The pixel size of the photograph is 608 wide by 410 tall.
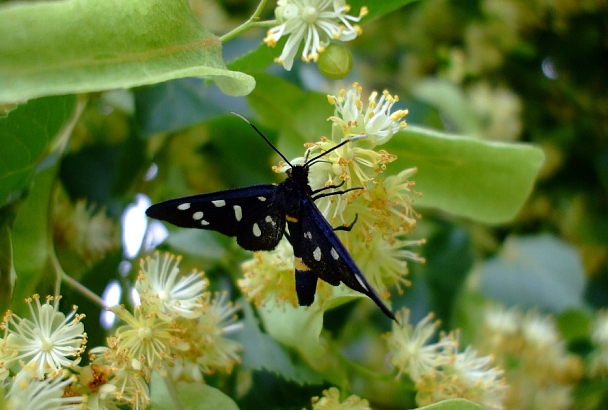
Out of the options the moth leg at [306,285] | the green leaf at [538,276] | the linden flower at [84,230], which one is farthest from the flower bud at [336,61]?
the green leaf at [538,276]

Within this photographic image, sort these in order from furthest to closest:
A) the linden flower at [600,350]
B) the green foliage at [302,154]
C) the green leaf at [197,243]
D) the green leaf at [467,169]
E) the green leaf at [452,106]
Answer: the green leaf at [452,106]
the linden flower at [600,350]
the green leaf at [197,243]
the green leaf at [467,169]
the green foliage at [302,154]

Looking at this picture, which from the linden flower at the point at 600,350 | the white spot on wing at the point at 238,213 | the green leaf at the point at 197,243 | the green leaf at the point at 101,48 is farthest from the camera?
the linden flower at the point at 600,350

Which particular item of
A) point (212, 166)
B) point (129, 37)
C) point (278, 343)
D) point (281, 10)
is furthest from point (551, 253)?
point (129, 37)

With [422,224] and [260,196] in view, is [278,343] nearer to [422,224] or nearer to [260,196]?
[260,196]

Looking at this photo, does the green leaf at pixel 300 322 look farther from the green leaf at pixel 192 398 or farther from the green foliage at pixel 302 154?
the green leaf at pixel 192 398

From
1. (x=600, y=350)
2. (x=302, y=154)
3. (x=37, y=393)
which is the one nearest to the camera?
(x=37, y=393)

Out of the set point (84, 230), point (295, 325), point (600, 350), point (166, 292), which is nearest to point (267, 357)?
point (295, 325)

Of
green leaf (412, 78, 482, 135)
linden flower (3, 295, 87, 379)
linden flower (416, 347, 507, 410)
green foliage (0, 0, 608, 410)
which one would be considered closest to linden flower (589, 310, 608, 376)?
green foliage (0, 0, 608, 410)

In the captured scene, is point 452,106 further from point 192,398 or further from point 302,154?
point 192,398
